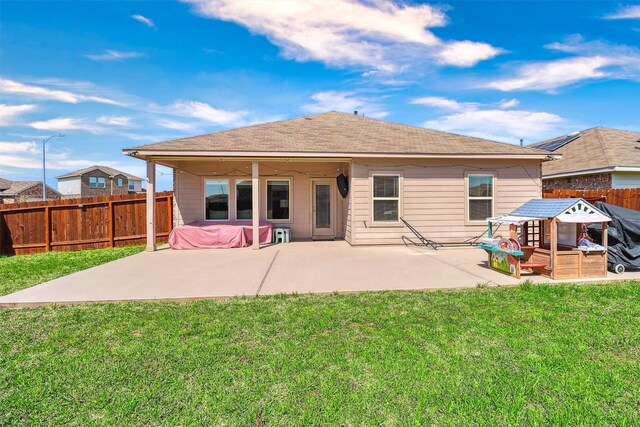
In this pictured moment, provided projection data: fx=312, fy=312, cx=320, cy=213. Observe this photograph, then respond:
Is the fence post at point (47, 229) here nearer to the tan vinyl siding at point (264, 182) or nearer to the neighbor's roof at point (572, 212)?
the tan vinyl siding at point (264, 182)

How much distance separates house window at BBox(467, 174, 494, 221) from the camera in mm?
10031

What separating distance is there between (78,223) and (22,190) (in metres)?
42.2

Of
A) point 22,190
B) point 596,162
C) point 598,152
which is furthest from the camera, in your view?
point 22,190

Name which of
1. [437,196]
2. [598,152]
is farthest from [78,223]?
[598,152]

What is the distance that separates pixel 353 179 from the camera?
962 centimetres

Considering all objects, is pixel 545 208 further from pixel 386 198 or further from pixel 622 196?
pixel 622 196

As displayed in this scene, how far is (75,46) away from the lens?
1052 centimetres

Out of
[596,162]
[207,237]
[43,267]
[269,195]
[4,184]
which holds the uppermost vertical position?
[4,184]

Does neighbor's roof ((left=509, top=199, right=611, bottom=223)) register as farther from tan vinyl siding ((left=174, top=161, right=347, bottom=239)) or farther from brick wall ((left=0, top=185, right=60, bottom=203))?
brick wall ((left=0, top=185, right=60, bottom=203))

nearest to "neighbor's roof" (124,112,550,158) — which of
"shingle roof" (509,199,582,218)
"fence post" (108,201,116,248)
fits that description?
"fence post" (108,201,116,248)

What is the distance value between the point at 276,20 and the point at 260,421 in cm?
1076

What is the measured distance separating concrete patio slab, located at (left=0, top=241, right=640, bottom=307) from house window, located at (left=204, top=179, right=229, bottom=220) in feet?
8.81

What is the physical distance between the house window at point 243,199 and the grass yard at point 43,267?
3.35m

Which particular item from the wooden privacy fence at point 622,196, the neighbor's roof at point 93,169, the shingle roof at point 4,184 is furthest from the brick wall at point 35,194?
the wooden privacy fence at point 622,196
